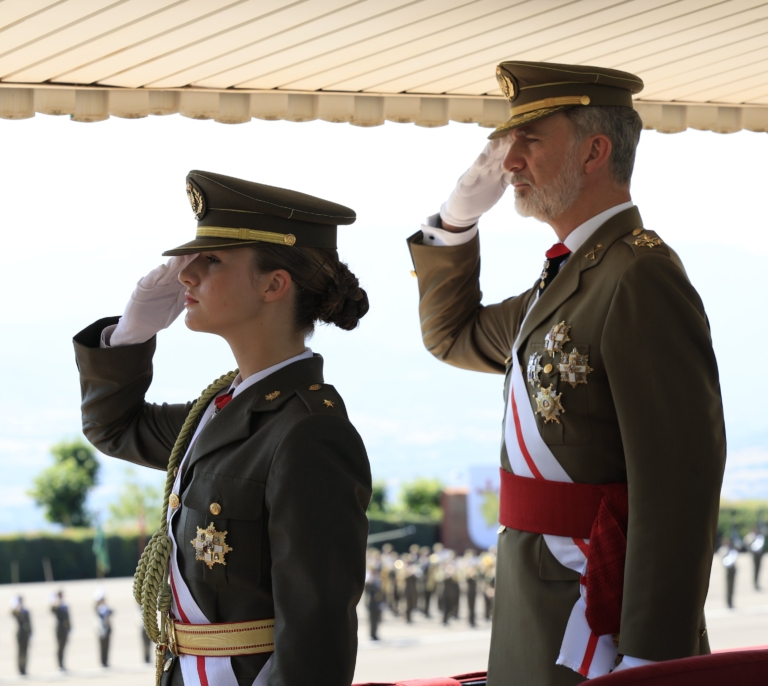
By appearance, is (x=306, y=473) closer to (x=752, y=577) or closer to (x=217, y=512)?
(x=217, y=512)

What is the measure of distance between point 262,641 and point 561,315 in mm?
768

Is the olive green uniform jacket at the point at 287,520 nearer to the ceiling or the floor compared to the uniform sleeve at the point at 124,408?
nearer to the floor

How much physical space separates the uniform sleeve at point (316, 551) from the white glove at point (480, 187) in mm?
867

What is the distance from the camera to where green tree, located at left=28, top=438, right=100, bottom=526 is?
3631 cm

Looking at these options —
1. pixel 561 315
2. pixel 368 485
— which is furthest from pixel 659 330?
pixel 368 485

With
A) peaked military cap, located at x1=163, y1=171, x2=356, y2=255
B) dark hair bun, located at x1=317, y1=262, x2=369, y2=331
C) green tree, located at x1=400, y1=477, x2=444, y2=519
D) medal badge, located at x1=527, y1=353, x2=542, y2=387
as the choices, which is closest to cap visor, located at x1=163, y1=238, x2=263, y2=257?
peaked military cap, located at x1=163, y1=171, x2=356, y2=255

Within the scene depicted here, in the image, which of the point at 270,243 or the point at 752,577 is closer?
the point at 270,243

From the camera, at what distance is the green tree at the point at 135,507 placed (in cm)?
3434

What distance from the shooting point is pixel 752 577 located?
29906mm

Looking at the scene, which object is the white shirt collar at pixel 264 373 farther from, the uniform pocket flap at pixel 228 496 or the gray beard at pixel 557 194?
the gray beard at pixel 557 194

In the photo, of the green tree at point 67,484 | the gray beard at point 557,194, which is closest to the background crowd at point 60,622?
the gray beard at point 557,194

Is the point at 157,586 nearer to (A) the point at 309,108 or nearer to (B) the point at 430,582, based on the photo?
(A) the point at 309,108

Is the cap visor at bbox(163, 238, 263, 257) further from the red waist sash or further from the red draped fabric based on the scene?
the red draped fabric

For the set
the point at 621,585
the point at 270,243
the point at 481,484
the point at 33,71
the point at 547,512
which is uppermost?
the point at 33,71
